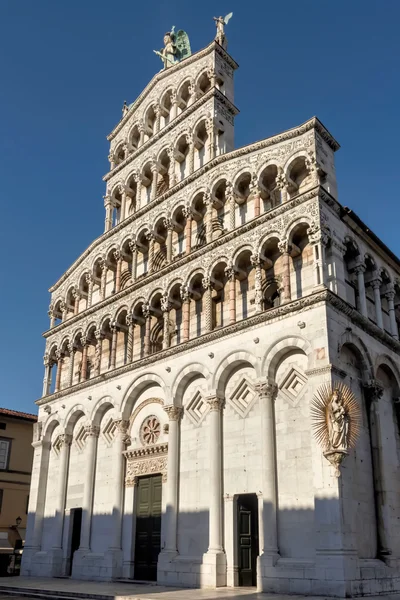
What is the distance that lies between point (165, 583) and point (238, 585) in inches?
118

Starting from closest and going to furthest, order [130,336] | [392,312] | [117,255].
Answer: [392,312], [130,336], [117,255]

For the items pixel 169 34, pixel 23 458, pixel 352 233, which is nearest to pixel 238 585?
pixel 352 233

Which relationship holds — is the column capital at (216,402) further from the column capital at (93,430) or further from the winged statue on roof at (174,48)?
the winged statue on roof at (174,48)

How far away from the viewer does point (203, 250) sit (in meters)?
23.3

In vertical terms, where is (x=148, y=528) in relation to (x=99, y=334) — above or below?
below

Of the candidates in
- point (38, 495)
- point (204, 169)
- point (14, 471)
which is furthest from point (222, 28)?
point (14, 471)

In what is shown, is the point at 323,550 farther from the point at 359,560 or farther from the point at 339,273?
the point at 339,273

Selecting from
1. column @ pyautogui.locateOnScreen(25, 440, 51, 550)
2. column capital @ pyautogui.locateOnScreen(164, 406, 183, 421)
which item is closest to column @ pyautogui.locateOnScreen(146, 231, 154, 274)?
column capital @ pyautogui.locateOnScreen(164, 406, 183, 421)

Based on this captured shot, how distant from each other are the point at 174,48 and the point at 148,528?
25.4 metres

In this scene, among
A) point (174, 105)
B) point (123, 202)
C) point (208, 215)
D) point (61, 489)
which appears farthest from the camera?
point (123, 202)

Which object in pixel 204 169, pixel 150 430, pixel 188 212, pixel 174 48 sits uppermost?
pixel 174 48

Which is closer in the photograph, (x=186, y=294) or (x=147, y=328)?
(x=186, y=294)

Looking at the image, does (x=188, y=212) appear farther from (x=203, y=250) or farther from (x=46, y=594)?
(x=46, y=594)

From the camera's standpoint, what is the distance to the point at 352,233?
70.1 feet
